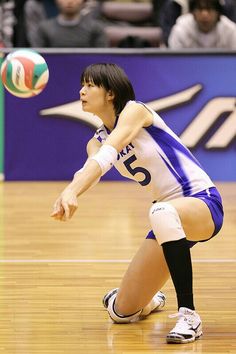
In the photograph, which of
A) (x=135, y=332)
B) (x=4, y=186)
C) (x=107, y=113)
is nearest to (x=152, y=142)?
(x=107, y=113)

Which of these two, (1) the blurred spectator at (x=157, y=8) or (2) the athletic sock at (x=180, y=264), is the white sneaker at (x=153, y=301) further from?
(1) the blurred spectator at (x=157, y=8)

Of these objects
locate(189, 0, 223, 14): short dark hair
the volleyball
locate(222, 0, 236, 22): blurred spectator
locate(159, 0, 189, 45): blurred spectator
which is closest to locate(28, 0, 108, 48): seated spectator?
locate(159, 0, 189, 45): blurred spectator

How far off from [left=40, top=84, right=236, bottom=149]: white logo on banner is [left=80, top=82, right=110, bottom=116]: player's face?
5328 mm

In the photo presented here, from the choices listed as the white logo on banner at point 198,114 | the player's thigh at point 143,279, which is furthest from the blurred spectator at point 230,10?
the player's thigh at point 143,279

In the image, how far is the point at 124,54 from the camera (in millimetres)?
10273

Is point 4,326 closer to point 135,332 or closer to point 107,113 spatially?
point 135,332

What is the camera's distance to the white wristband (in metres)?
4.59

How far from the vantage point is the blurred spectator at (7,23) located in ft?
41.3

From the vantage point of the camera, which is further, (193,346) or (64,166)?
(64,166)

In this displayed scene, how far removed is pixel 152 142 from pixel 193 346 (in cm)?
105

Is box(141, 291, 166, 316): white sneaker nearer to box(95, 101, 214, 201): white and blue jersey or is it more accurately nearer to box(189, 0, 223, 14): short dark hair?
box(95, 101, 214, 201): white and blue jersey

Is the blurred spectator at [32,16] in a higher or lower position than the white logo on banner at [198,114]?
higher

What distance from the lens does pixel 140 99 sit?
10.3 metres

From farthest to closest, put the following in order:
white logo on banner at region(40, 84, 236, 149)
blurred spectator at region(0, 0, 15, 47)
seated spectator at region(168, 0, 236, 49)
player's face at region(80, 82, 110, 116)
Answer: blurred spectator at region(0, 0, 15, 47)
seated spectator at region(168, 0, 236, 49)
white logo on banner at region(40, 84, 236, 149)
player's face at region(80, 82, 110, 116)
